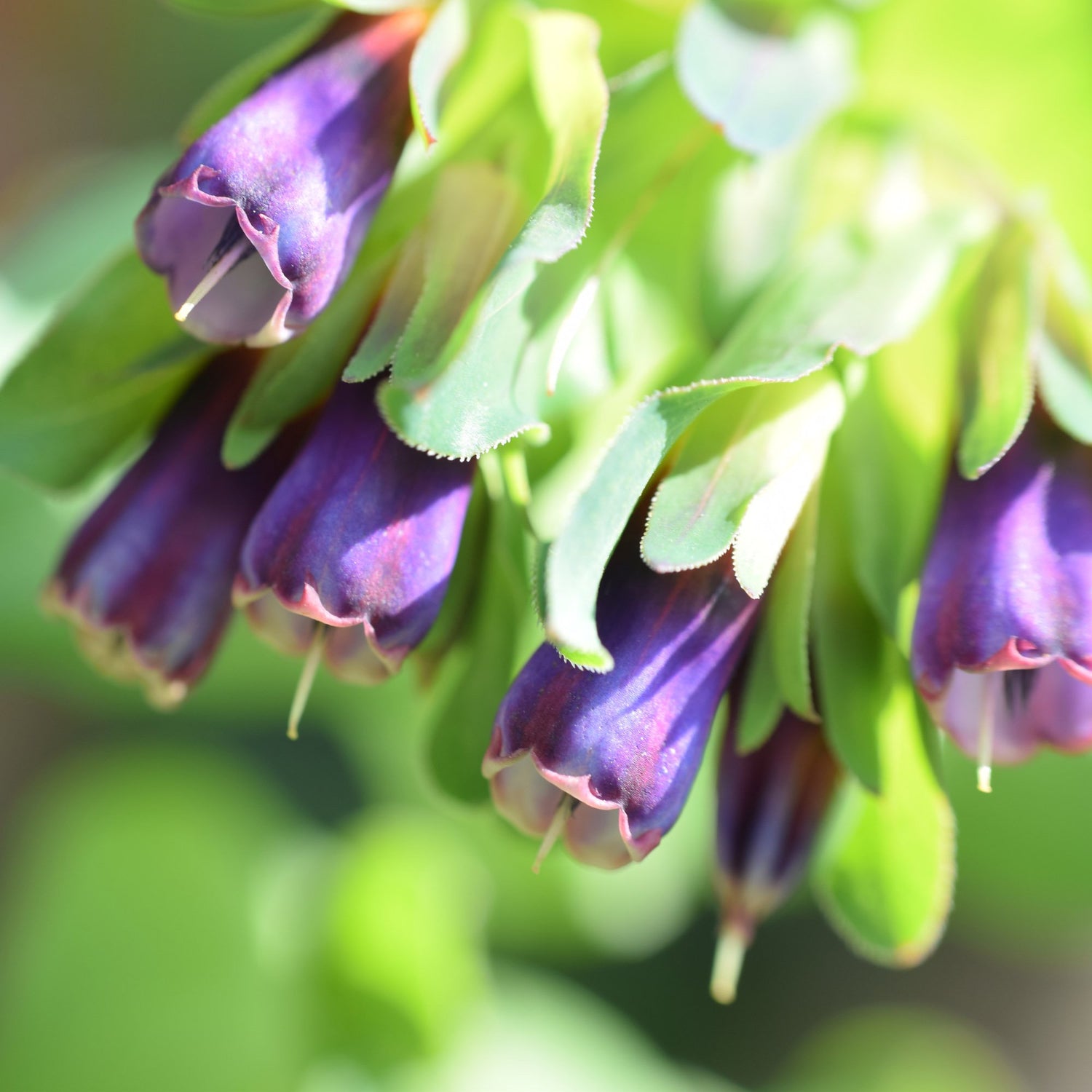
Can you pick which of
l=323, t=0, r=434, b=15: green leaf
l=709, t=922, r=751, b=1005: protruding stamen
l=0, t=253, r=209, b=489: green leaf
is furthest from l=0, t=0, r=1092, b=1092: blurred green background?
l=323, t=0, r=434, b=15: green leaf

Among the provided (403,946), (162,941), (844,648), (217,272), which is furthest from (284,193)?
(162,941)

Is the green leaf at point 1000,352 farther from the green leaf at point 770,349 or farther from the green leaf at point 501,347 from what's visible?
A: the green leaf at point 501,347

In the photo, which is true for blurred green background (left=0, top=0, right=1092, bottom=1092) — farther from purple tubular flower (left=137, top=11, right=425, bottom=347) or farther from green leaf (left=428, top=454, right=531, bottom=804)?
purple tubular flower (left=137, top=11, right=425, bottom=347)

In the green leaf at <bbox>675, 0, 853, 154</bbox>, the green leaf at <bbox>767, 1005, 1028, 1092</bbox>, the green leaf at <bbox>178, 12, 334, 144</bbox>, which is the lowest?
the green leaf at <bbox>767, 1005, 1028, 1092</bbox>

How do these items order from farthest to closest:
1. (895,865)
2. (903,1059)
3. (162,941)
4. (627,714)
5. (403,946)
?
(903,1059) → (162,941) → (403,946) → (895,865) → (627,714)

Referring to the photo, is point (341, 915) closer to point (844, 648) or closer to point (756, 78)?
point (844, 648)

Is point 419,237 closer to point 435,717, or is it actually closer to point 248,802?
point 435,717
